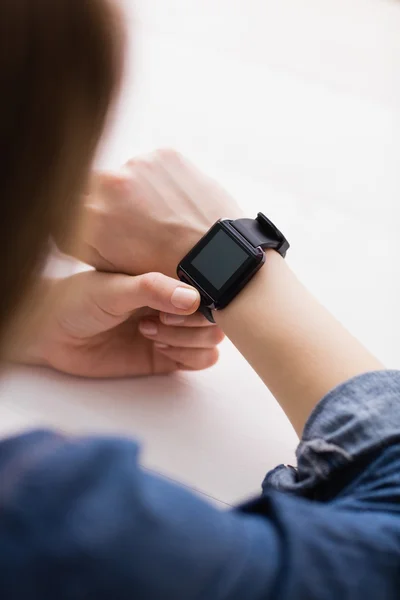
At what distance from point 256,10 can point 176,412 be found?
967 millimetres

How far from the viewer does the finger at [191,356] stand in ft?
2.35

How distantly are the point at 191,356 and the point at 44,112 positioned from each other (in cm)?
44

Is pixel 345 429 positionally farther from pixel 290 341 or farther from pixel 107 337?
pixel 107 337

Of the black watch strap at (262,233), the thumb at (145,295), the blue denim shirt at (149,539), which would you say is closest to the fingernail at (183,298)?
the thumb at (145,295)

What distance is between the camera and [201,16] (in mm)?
1210

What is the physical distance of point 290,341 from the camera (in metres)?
0.62

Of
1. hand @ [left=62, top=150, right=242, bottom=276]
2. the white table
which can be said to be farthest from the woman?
hand @ [left=62, top=150, right=242, bottom=276]

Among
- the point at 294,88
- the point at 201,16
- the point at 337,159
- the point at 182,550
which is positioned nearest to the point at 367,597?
the point at 182,550

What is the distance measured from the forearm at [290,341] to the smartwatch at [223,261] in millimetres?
16

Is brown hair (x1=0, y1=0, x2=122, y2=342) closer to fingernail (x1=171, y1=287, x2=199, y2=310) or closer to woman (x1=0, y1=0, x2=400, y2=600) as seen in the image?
woman (x1=0, y1=0, x2=400, y2=600)

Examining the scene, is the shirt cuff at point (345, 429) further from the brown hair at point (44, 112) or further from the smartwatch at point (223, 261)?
the brown hair at point (44, 112)

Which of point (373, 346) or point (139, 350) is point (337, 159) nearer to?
point (373, 346)

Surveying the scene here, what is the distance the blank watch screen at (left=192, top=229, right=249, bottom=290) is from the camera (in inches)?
26.6

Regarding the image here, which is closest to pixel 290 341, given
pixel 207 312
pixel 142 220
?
pixel 207 312
